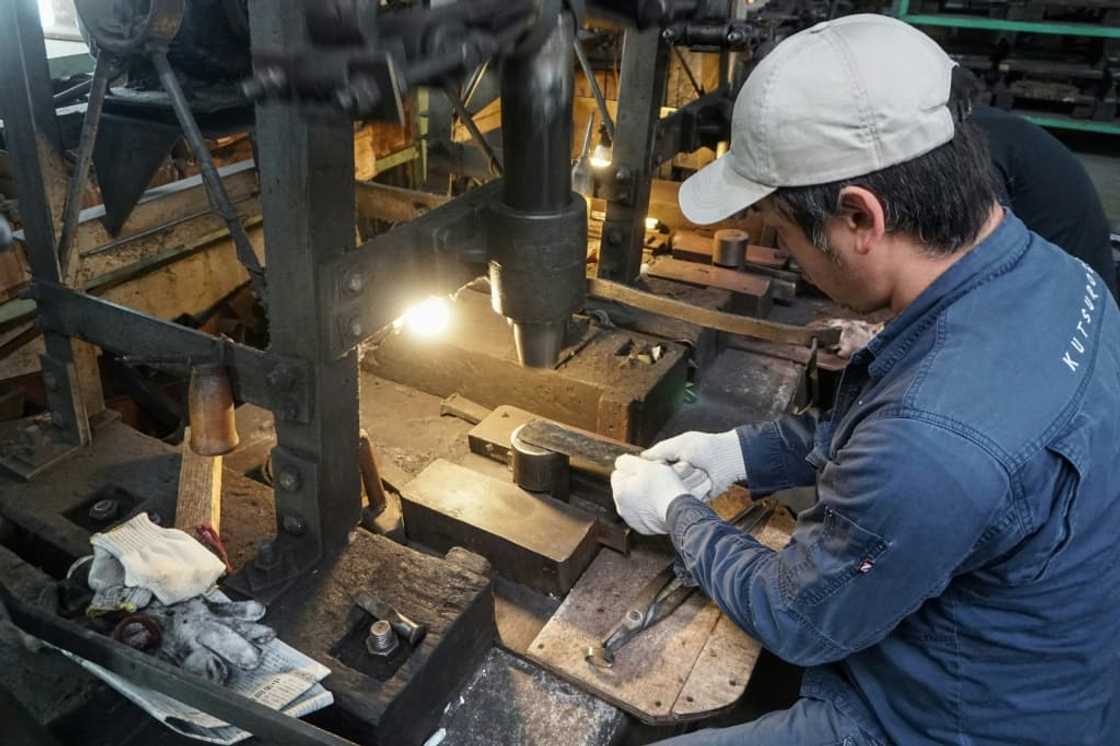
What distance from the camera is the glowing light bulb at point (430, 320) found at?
2717 mm

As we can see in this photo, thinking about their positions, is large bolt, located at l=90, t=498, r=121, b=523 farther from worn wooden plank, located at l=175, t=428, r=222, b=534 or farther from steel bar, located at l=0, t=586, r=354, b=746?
steel bar, located at l=0, t=586, r=354, b=746

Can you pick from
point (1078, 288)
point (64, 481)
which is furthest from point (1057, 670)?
point (64, 481)

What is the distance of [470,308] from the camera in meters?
2.81

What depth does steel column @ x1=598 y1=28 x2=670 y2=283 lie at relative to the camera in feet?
9.89

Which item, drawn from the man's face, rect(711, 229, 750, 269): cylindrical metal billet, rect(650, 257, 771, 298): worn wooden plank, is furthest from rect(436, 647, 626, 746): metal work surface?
rect(711, 229, 750, 269): cylindrical metal billet

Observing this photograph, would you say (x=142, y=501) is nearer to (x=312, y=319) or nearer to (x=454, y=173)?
(x=312, y=319)

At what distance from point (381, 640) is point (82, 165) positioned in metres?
1.20

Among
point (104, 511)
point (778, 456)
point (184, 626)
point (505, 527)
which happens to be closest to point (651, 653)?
point (505, 527)

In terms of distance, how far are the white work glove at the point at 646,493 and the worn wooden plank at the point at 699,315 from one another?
2.36ft

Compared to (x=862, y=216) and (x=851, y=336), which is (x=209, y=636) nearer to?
(x=862, y=216)

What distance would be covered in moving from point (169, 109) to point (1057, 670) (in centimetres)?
207

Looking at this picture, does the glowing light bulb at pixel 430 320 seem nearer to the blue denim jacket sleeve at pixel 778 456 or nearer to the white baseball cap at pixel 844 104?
the blue denim jacket sleeve at pixel 778 456

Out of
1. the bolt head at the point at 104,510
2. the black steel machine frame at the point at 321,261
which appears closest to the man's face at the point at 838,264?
the black steel machine frame at the point at 321,261

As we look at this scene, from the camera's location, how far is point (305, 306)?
156cm
